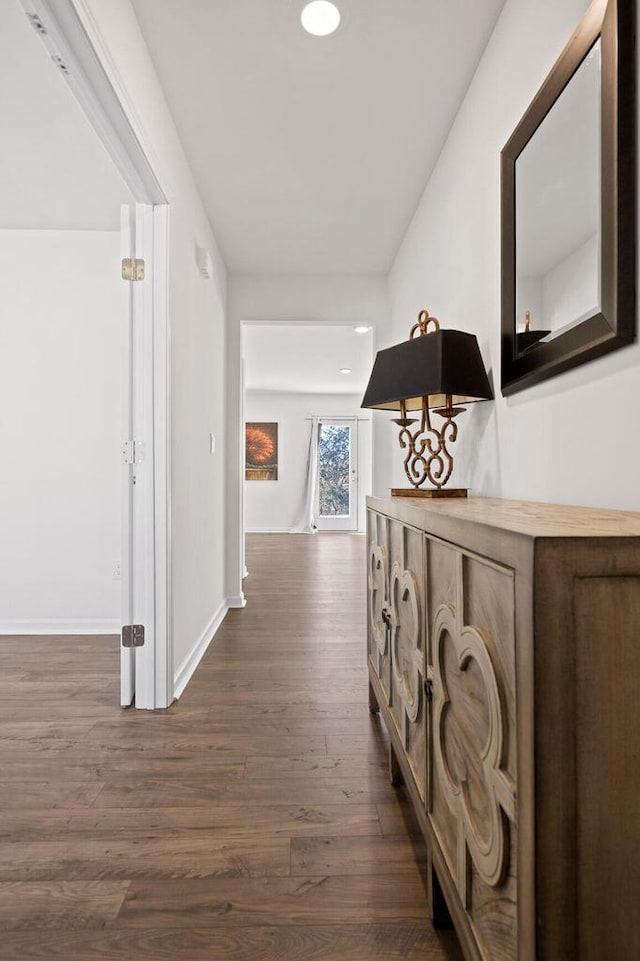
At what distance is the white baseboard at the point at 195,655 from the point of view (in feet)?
7.59

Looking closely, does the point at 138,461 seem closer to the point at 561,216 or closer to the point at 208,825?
the point at 208,825

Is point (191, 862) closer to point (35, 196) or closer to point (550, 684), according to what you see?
point (550, 684)

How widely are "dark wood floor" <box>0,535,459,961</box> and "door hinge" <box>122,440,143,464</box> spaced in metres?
1.04

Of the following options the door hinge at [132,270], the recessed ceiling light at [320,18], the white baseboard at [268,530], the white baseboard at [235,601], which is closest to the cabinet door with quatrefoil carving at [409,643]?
the door hinge at [132,270]

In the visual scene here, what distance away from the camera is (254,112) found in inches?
87.1

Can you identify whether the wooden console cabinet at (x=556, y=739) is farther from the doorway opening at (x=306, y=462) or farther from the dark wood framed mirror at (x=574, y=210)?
the doorway opening at (x=306, y=462)

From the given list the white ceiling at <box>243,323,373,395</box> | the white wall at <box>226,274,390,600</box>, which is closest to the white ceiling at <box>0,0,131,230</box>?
the white wall at <box>226,274,390,600</box>

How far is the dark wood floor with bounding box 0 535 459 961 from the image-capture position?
108 centimetres

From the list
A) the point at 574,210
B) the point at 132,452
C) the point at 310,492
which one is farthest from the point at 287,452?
the point at 574,210

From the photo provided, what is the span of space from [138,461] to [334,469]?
291 inches

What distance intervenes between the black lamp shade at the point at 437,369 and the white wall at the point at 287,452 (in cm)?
755

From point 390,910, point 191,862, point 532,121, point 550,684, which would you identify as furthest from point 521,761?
point 532,121

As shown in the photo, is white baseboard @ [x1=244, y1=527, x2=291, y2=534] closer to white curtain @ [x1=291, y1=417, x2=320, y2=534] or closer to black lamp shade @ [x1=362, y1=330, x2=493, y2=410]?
white curtain @ [x1=291, y1=417, x2=320, y2=534]

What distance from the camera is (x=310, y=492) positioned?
9.28 m
